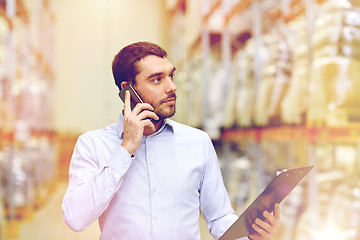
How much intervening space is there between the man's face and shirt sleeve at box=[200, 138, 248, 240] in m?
0.23

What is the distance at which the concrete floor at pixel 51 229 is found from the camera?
4.52m

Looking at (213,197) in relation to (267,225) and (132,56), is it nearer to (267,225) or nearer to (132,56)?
(267,225)

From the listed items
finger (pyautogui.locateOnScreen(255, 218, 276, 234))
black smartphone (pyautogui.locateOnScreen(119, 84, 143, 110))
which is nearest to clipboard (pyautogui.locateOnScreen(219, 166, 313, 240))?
finger (pyautogui.locateOnScreen(255, 218, 276, 234))

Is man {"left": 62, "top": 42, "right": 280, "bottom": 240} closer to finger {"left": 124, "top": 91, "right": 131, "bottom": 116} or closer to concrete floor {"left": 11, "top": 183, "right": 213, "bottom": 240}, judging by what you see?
finger {"left": 124, "top": 91, "right": 131, "bottom": 116}

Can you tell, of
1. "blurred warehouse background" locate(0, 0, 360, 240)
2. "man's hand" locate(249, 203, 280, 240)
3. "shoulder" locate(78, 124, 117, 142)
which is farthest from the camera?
"blurred warehouse background" locate(0, 0, 360, 240)

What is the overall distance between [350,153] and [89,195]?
297cm

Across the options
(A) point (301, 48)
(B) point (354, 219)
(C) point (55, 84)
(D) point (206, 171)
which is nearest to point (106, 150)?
(D) point (206, 171)

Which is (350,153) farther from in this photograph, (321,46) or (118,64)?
(118,64)

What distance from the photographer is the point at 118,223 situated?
1.38 metres

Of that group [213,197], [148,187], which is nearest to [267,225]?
[213,197]

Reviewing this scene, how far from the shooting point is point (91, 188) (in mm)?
1285

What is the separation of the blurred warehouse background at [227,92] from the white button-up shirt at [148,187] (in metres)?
0.65

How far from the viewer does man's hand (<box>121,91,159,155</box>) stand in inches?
50.8

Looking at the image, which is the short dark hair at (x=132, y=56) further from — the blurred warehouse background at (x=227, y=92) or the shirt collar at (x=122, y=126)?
the blurred warehouse background at (x=227, y=92)
